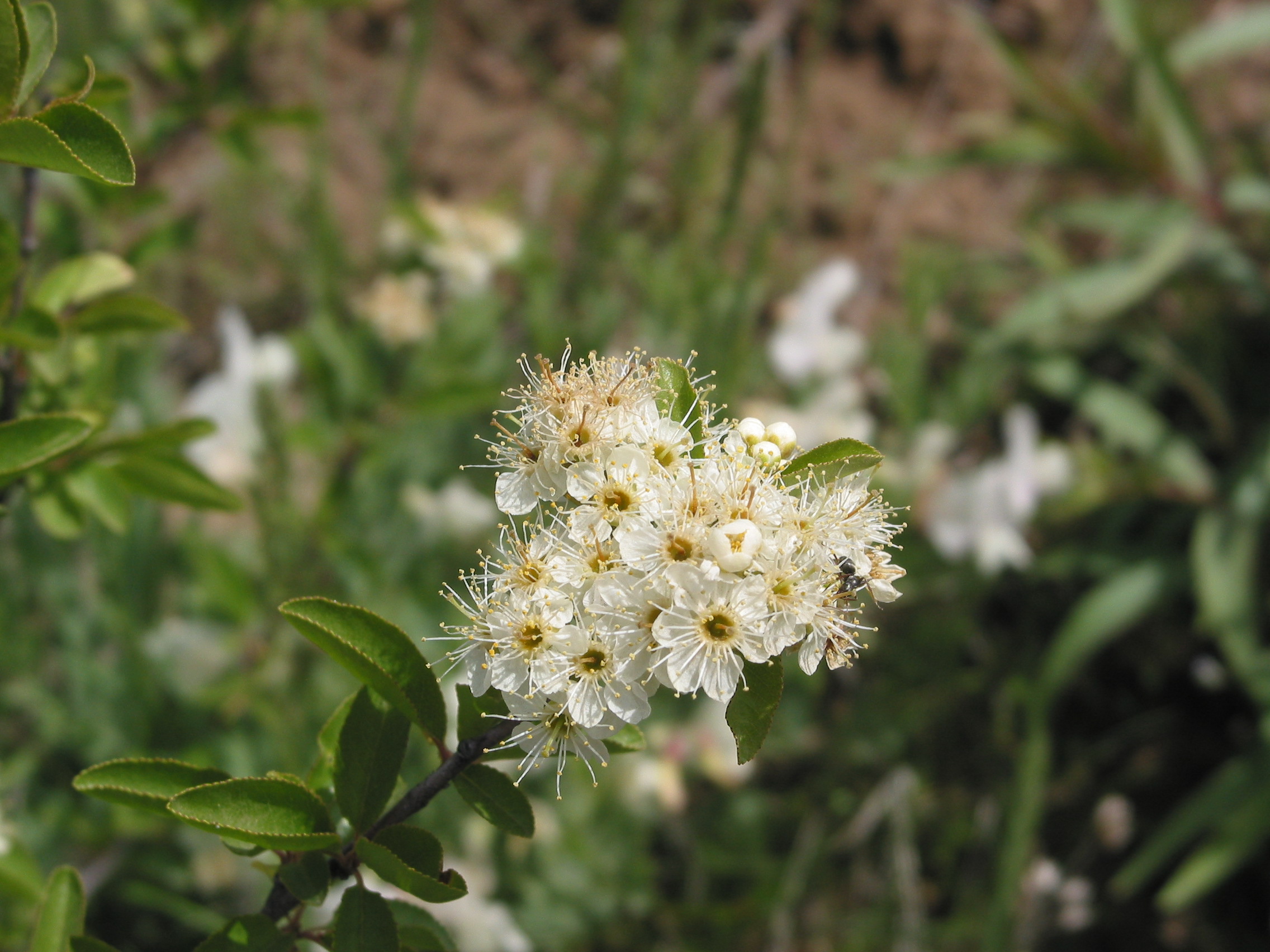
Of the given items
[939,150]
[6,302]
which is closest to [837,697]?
[939,150]

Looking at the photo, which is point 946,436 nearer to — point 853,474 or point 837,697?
point 837,697

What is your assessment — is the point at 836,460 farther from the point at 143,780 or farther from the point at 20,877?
the point at 20,877

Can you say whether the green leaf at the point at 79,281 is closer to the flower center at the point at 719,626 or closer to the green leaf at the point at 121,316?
the green leaf at the point at 121,316

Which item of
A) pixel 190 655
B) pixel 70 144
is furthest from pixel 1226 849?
pixel 70 144

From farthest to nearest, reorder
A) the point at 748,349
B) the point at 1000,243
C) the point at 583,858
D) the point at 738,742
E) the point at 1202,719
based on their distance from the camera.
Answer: the point at 1000,243
the point at 1202,719
the point at 748,349
the point at 583,858
the point at 738,742

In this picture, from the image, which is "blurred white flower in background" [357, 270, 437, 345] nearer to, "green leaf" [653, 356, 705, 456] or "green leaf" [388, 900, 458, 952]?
"green leaf" [653, 356, 705, 456]

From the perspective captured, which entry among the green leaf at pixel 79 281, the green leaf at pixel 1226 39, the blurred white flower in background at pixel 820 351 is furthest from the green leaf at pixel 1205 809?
the green leaf at pixel 79 281
